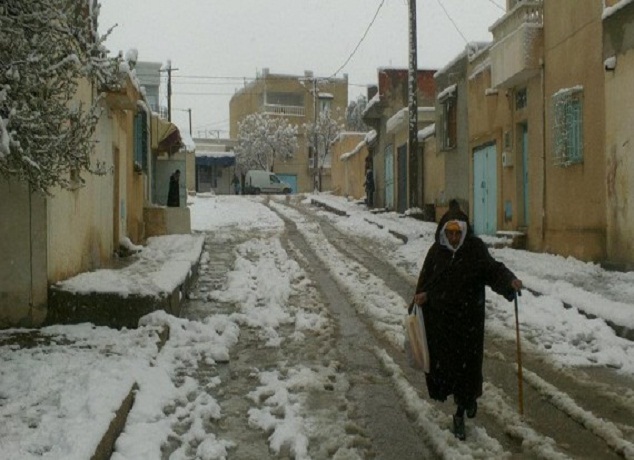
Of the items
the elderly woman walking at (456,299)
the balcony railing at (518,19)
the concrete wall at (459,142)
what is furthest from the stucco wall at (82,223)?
the concrete wall at (459,142)

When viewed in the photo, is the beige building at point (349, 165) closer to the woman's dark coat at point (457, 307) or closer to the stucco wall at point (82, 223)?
the stucco wall at point (82, 223)

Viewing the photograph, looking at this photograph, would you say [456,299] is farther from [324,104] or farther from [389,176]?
[324,104]

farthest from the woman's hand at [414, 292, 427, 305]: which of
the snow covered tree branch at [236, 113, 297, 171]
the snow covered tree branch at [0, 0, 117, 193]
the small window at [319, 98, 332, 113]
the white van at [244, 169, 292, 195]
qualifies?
the small window at [319, 98, 332, 113]

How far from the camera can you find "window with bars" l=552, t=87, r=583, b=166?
1337 cm

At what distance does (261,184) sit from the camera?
5388 centimetres

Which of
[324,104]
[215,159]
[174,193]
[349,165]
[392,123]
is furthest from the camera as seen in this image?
[324,104]

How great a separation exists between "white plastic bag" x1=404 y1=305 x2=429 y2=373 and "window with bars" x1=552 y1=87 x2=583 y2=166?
8.71 meters

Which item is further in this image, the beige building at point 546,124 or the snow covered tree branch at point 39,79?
the beige building at point 546,124

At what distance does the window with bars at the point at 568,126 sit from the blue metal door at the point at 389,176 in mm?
16739

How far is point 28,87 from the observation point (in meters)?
6.00

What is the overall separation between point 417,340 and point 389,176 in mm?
26396

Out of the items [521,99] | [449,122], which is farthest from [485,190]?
[449,122]

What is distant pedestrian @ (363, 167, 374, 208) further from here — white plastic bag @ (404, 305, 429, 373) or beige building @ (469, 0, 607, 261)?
white plastic bag @ (404, 305, 429, 373)

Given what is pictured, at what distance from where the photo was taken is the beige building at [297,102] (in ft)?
213
